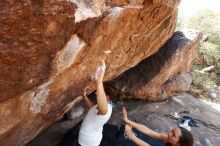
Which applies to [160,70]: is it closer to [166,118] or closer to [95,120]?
[166,118]

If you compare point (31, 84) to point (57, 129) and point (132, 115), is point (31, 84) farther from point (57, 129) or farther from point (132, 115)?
point (132, 115)

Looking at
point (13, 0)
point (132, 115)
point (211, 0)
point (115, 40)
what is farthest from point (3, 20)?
point (211, 0)

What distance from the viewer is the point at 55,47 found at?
3113mm

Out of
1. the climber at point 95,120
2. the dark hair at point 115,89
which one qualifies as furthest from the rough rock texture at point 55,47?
the dark hair at point 115,89

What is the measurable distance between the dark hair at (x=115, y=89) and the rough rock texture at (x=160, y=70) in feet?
0.43

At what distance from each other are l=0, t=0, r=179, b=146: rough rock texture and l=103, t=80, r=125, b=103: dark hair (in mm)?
1929

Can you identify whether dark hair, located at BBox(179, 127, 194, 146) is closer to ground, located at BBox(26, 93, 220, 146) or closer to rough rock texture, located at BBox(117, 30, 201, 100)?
ground, located at BBox(26, 93, 220, 146)

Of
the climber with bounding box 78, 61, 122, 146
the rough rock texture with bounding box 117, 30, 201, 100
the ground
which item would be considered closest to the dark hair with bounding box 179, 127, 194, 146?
the climber with bounding box 78, 61, 122, 146

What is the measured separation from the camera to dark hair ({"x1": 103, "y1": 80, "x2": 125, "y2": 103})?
730cm

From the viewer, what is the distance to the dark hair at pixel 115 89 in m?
7.30

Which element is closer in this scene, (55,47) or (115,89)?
(55,47)

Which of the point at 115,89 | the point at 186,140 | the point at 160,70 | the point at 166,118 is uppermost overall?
the point at 186,140

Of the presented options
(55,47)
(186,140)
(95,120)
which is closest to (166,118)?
(95,120)

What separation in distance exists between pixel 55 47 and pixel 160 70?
180 inches
